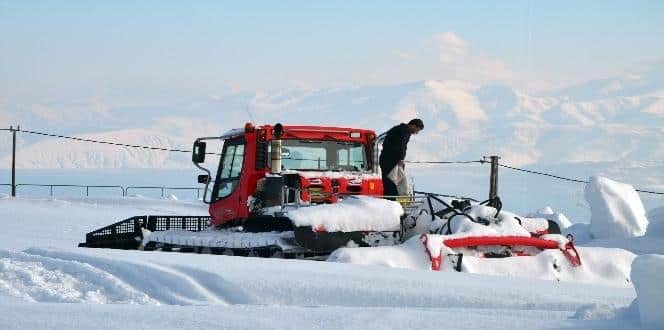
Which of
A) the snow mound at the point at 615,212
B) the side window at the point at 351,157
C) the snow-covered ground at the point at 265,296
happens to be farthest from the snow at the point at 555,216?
the snow-covered ground at the point at 265,296

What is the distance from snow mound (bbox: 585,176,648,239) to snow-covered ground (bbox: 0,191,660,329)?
1452 centimetres

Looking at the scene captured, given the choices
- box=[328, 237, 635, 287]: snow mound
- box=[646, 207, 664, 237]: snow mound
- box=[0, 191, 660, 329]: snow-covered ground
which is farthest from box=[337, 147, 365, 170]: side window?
box=[646, 207, 664, 237]: snow mound

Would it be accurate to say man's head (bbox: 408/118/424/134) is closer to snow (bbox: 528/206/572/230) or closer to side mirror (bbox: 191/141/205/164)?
side mirror (bbox: 191/141/205/164)

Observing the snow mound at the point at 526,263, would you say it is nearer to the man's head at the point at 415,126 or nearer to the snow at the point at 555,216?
the man's head at the point at 415,126

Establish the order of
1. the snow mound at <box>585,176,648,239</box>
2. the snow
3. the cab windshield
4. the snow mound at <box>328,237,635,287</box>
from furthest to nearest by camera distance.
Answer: the snow
the snow mound at <box>585,176,648,239</box>
the cab windshield
the snow mound at <box>328,237,635,287</box>

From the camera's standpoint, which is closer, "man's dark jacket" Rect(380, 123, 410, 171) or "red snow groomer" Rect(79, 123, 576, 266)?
"red snow groomer" Rect(79, 123, 576, 266)

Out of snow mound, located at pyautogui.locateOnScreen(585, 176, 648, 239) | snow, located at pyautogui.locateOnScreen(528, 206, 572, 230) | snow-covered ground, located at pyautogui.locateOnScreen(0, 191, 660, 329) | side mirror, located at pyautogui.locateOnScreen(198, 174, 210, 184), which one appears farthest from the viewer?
snow, located at pyautogui.locateOnScreen(528, 206, 572, 230)

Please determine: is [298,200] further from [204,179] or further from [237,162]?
[204,179]

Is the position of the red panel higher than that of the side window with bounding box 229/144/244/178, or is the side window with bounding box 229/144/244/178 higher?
the side window with bounding box 229/144/244/178

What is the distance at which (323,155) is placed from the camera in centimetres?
1243

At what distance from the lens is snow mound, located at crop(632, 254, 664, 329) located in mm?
4969

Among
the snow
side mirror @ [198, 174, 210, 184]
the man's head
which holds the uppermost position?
the man's head

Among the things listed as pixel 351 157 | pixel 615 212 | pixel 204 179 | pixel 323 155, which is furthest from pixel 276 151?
pixel 615 212

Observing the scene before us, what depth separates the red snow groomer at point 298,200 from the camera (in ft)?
34.3
